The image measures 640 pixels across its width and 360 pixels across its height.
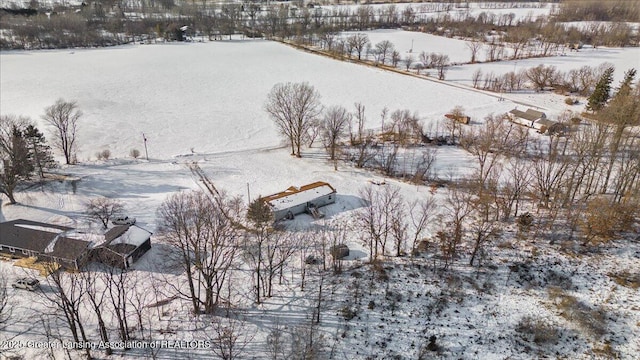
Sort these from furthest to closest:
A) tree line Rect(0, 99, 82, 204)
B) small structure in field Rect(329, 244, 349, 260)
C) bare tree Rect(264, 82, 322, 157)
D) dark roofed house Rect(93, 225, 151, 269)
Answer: bare tree Rect(264, 82, 322, 157)
tree line Rect(0, 99, 82, 204)
small structure in field Rect(329, 244, 349, 260)
dark roofed house Rect(93, 225, 151, 269)

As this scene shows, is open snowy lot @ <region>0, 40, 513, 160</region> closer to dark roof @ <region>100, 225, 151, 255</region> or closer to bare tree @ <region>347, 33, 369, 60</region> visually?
bare tree @ <region>347, 33, 369, 60</region>

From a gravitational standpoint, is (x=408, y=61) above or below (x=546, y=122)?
above

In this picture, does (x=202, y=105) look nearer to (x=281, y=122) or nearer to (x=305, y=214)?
(x=281, y=122)

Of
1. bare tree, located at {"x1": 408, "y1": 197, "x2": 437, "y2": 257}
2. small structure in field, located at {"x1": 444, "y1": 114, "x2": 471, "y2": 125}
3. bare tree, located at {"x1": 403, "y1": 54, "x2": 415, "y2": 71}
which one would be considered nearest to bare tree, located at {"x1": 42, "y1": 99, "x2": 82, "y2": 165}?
bare tree, located at {"x1": 408, "y1": 197, "x2": 437, "y2": 257}

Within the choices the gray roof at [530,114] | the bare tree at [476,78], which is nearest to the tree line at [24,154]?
the gray roof at [530,114]

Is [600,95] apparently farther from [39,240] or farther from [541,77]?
[39,240]

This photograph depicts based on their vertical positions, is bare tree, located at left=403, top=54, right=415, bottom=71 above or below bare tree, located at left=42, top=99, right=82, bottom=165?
above

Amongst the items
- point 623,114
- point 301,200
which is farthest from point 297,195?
point 623,114
